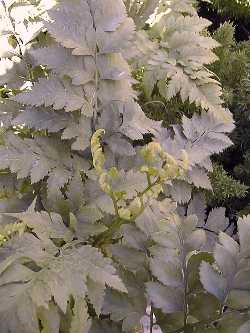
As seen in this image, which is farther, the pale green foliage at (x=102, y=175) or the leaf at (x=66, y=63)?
the leaf at (x=66, y=63)

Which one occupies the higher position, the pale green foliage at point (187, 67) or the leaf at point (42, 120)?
the pale green foliage at point (187, 67)

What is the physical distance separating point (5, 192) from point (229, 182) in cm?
59

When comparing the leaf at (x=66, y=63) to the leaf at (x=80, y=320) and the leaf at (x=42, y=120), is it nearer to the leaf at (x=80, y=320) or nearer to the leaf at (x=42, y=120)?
the leaf at (x=42, y=120)

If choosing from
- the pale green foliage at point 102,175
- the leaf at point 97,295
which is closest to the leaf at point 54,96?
the pale green foliage at point 102,175

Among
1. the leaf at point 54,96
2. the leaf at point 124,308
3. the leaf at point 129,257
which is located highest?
the leaf at point 54,96

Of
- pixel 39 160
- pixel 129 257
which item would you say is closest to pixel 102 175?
pixel 129 257

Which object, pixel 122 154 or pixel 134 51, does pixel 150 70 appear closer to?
pixel 134 51

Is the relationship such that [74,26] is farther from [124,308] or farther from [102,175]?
[124,308]

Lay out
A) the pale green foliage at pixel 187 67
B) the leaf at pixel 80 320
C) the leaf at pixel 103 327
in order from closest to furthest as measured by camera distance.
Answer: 1. the leaf at pixel 80 320
2. the leaf at pixel 103 327
3. the pale green foliage at pixel 187 67

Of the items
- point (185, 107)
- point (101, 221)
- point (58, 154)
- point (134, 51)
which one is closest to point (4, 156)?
point (58, 154)

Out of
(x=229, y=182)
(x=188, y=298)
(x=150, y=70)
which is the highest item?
(x=150, y=70)

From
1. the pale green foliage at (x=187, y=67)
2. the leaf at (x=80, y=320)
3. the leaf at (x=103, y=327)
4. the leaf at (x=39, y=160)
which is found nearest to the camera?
the leaf at (x=80, y=320)

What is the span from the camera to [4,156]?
43.0 inches

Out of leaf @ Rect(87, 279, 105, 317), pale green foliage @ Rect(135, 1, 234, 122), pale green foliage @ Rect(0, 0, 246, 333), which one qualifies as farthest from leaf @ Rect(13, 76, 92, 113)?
leaf @ Rect(87, 279, 105, 317)
